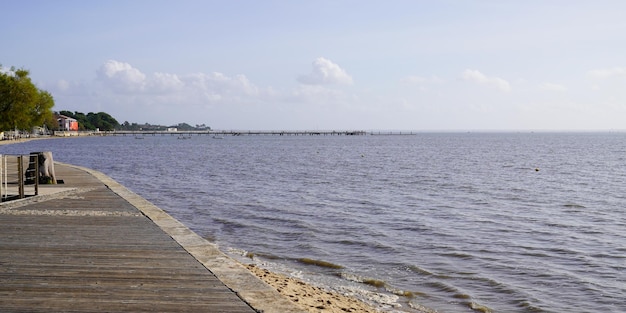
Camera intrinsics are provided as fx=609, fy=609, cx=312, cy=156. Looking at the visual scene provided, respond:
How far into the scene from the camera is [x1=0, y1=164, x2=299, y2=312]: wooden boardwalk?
578 centimetres

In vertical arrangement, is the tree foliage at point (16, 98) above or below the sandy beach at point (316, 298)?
above

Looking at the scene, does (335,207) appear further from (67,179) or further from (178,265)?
(178,265)

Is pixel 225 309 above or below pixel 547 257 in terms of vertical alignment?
above

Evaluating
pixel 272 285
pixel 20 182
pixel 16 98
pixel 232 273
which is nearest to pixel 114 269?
pixel 232 273

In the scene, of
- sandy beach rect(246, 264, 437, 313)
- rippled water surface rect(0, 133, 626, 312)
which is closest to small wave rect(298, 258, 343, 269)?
rippled water surface rect(0, 133, 626, 312)

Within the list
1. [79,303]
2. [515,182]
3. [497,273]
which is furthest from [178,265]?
[515,182]

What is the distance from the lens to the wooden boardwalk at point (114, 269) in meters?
5.78

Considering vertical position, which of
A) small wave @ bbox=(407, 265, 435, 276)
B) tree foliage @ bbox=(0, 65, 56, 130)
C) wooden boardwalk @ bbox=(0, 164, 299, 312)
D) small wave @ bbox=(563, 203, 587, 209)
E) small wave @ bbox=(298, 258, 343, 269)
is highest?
tree foliage @ bbox=(0, 65, 56, 130)

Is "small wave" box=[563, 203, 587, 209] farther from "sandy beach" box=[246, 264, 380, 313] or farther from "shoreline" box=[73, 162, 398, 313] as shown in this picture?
"sandy beach" box=[246, 264, 380, 313]

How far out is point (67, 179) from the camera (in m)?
21.3

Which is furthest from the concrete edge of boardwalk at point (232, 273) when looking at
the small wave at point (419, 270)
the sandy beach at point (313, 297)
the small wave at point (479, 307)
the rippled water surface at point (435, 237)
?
the small wave at point (419, 270)

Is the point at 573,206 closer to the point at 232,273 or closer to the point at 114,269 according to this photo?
the point at 232,273

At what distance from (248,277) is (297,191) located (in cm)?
2234

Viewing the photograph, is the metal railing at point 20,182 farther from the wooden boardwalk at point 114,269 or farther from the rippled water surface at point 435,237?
the rippled water surface at point 435,237
